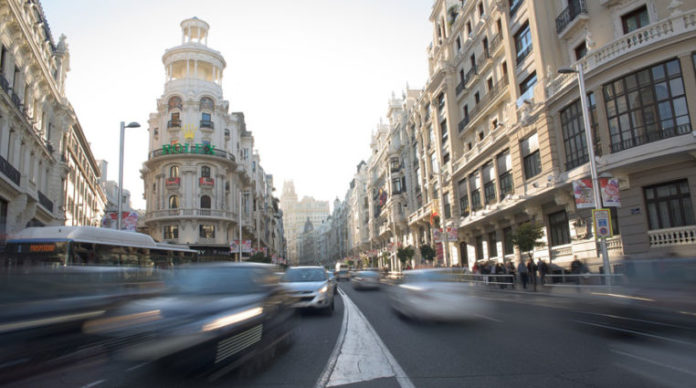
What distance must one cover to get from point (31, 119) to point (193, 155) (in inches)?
986

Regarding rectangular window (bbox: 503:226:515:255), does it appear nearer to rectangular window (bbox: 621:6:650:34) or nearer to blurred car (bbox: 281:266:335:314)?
rectangular window (bbox: 621:6:650:34)

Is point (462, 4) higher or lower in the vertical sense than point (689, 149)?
higher

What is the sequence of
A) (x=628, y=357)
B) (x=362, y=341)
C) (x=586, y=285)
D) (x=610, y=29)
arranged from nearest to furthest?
(x=628, y=357) < (x=362, y=341) < (x=586, y=285) < (x=610, y=29)

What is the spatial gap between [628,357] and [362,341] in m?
4.25

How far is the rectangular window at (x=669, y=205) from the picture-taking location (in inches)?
689

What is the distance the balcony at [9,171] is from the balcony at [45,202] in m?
4.76

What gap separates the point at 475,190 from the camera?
34.1 m

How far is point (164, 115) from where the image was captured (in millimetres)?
52281

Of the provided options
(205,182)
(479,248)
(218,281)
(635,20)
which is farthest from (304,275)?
(205,182)

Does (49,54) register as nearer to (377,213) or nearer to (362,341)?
(362,341)

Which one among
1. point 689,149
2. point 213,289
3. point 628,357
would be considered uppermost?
point 689,149

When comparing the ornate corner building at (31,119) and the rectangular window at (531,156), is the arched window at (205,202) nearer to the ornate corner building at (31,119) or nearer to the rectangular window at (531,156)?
the ornate corner building at (31,119)

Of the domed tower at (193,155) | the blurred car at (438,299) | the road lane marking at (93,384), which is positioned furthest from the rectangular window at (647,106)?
the domed tower at (193,155)

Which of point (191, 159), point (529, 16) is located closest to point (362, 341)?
point (529, 16)
